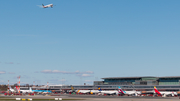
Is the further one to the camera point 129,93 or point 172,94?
point 129,93

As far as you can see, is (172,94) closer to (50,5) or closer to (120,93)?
(120,93)

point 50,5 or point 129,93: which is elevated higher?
point 50,5

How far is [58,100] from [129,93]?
89695mm

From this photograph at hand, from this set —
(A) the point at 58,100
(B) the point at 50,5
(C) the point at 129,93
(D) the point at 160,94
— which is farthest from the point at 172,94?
(B) the point at 50,5

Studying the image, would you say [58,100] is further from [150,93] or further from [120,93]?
[150,93]

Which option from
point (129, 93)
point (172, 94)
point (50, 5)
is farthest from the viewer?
point (129, 93)

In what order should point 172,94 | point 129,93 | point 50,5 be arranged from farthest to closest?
point 129,93
point 172,94
point 50,5

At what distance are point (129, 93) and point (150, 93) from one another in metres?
15.5

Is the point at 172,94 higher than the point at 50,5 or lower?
lower

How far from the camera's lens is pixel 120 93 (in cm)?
18388

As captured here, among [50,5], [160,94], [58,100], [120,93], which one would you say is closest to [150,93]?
[160,94]

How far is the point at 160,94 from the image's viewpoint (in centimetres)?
17912

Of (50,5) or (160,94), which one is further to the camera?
(160,94)

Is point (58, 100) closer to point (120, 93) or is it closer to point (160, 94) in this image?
point (120, 93)
